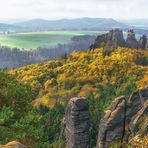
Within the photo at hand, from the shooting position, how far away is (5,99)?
5128 cm

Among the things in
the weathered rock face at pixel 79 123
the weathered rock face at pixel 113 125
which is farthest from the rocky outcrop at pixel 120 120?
the weathered rock face at pixel 79 123

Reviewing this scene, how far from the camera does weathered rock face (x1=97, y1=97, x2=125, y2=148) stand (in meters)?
100

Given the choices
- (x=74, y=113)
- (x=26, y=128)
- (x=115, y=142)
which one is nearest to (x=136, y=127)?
(x=115, y=142)

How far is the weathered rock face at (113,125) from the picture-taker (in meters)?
100

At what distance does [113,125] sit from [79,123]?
15.6 meters

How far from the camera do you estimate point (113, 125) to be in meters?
101

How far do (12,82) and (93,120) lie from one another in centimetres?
9231

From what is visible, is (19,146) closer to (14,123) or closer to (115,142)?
(14,123)

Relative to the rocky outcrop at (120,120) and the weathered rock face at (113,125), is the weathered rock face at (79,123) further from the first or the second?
the weathered rock face at (113,125)

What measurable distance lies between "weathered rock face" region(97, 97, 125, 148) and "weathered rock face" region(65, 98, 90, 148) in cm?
1124

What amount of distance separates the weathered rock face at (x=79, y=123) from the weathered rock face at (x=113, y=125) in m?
11.2

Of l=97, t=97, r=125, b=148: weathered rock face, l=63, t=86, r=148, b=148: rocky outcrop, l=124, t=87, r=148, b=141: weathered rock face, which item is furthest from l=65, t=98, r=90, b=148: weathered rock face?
l=124, t=87, r=148, b=141: weathered rock face

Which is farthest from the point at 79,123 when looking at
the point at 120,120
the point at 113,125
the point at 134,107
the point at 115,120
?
the point at 134,107

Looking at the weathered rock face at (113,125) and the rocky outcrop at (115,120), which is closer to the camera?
the rocky outcrop at (115,120)
